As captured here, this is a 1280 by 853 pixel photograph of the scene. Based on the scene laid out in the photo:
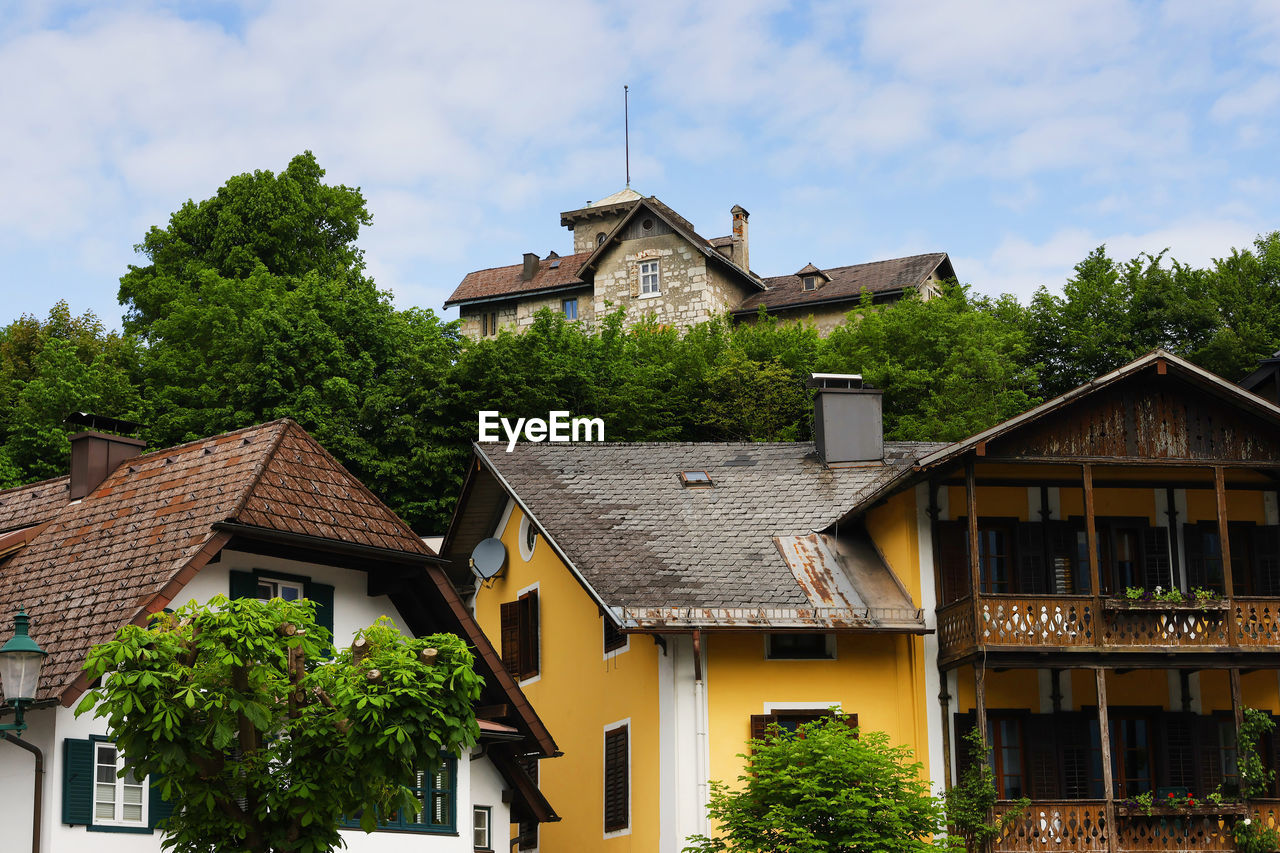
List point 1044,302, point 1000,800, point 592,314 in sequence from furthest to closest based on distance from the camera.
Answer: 1. point 592,314
2. point 1044,302
3. point 1000,800

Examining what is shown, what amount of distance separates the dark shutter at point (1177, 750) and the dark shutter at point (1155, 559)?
6.83ft

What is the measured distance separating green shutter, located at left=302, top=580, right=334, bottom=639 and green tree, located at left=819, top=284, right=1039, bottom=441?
25.6 meters

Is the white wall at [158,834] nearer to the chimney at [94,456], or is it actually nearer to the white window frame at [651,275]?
the chimney at [94,456]

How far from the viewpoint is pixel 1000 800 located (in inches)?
1025

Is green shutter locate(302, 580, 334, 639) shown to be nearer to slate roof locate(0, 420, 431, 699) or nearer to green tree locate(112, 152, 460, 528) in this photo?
slate roof locate(0, 420, 431, 699)

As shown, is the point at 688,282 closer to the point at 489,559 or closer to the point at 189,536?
the point at 489,559

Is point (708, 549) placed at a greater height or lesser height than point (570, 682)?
greater

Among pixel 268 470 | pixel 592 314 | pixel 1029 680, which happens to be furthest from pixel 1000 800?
pixel 592 314

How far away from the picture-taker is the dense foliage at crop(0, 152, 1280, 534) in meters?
45.8

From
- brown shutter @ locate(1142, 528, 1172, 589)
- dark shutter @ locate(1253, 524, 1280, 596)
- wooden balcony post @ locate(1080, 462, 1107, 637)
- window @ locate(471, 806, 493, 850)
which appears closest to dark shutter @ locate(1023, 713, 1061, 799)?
wooden balcony post @ locate(1080, 462, 1107, 637)

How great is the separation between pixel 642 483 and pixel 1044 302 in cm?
3067

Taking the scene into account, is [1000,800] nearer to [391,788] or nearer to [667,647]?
[667,647]

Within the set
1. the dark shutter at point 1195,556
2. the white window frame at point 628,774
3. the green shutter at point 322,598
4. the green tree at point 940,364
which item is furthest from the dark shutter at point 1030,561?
the green tree at point 940,364

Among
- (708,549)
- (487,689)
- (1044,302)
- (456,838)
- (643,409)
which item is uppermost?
(1044,302)
